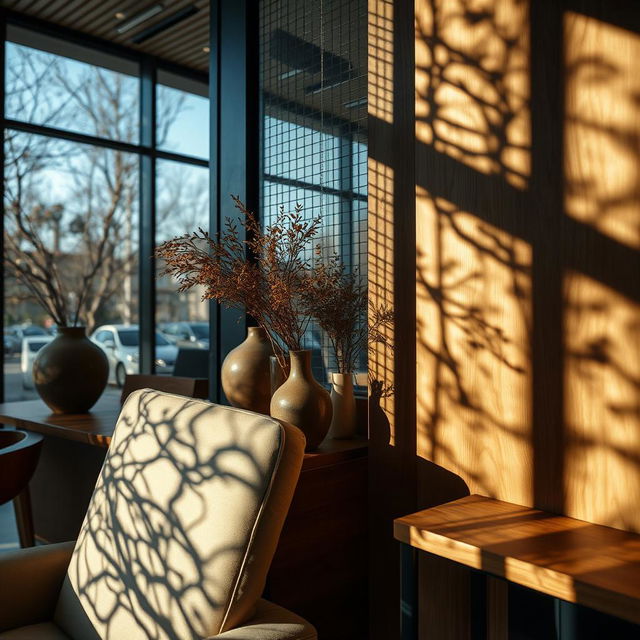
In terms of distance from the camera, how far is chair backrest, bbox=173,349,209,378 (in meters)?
4.23

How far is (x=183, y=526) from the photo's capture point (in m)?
1.20

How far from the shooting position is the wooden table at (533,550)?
958 mm

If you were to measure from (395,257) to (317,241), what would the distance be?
0.52m

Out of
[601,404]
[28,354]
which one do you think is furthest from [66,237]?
[601,404]

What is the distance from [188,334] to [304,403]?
149 inches

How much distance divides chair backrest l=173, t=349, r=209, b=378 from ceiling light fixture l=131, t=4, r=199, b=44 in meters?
2.38

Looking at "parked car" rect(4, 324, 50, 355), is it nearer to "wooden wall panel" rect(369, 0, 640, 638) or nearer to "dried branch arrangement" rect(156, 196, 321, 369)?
"dried branch arrangement" rect(156, 196, 321, 369)

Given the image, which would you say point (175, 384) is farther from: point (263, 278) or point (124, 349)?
point (124, 349)

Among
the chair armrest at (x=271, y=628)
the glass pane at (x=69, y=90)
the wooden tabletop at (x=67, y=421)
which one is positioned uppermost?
the glass pane at (x=69, y=90)

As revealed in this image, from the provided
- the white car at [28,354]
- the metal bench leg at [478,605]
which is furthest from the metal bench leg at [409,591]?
the white car at [28,354]

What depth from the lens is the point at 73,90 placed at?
15.2 feet

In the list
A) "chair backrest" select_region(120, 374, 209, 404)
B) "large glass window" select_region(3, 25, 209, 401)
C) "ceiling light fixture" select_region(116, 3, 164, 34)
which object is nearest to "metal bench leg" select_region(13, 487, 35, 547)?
"chair backrest" select_region(120, 374, 209, 404)

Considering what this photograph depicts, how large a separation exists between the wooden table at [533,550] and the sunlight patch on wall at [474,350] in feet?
0.37

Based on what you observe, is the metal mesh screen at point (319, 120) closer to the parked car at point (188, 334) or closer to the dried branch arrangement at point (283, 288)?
the dried branch arrangement at point (283, 288)
